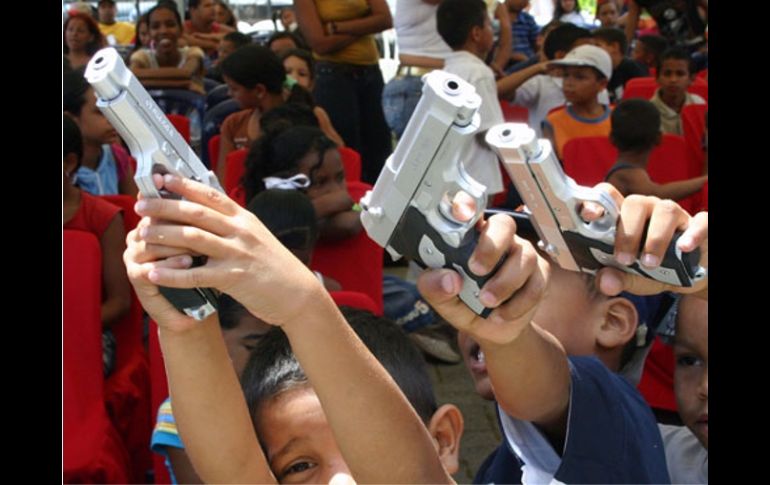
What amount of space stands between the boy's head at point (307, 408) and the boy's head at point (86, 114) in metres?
2.42

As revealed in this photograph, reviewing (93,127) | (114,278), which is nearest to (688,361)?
(114,278)

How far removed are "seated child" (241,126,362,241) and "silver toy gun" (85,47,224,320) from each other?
2085mm

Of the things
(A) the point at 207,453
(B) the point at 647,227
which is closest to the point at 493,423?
(A) the point at 207,453

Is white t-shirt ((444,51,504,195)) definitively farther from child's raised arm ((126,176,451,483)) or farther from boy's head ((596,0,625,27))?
boy's head ((596,0,625,27))

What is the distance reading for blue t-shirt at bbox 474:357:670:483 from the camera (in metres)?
1.21

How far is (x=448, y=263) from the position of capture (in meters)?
0.93

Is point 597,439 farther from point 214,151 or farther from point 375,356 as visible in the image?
point 214,151

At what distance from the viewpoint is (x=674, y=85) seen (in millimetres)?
5258

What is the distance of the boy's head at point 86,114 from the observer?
12.6ft

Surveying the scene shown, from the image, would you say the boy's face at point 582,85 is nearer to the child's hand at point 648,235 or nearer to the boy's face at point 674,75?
the boy's face at point 674,75

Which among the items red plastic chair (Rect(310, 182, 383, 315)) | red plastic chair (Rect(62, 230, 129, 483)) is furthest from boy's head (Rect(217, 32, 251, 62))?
red plastic chair (Rect(62, 230, 129, 483))

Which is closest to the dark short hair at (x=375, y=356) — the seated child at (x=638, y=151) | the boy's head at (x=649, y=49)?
the seated child at (x=638, y=151)

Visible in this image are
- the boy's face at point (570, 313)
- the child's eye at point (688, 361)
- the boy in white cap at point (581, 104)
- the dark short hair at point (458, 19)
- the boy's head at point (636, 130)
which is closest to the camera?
the boy's face at point (570, 313)
